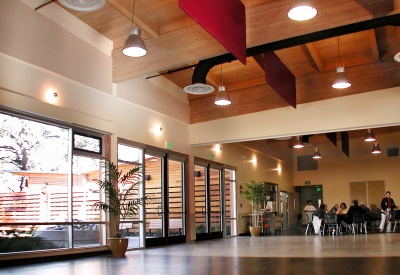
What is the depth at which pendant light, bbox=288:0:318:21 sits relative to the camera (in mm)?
5867

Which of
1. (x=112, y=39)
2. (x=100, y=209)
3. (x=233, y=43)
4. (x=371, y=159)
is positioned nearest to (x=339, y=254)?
(x=233, y=43)

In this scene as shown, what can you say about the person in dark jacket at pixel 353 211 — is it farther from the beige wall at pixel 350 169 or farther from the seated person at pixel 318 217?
the beige wall at pixel 350 169

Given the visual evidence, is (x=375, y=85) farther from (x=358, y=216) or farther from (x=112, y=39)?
(x=112, y=39)

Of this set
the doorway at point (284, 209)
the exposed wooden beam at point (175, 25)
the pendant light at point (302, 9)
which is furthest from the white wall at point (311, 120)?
the doorway at point (284, 209)

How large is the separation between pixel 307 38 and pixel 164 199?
5806 mm

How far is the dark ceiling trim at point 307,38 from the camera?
7.87 metres

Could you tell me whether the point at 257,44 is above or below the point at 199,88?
above

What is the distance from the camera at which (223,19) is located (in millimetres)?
7172

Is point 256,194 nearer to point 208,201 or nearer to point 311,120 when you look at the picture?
point 208,201

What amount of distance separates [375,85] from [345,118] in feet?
3.50

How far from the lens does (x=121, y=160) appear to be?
1025cm

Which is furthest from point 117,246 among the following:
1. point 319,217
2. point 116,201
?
point 319,217

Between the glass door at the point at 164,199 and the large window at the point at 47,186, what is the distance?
2.01 meters

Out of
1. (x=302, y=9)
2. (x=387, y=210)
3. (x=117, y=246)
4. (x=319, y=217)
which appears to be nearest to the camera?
(x=302, y=9)
